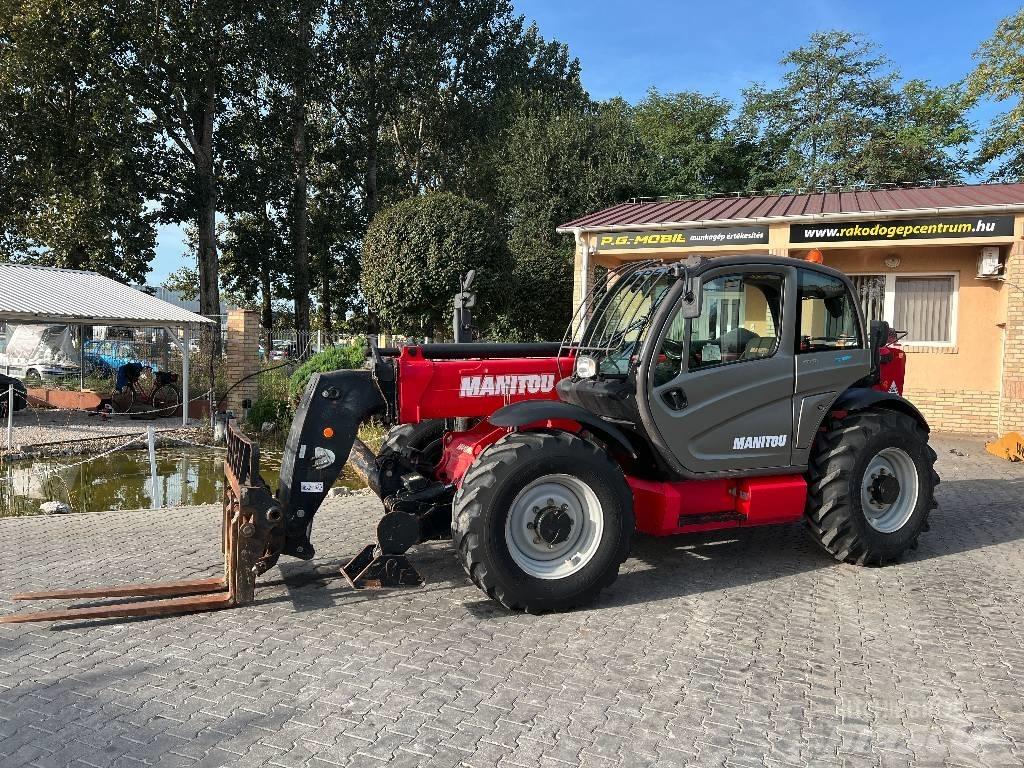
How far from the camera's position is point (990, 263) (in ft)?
42.2

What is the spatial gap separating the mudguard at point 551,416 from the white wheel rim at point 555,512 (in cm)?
39

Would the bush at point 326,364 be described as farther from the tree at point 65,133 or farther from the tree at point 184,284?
the tree at point 184,284

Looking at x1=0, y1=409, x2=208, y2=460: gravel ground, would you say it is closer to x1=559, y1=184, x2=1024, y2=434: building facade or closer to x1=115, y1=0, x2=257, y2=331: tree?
x1=559, y1=184, x2=1024, y2=434: building facade

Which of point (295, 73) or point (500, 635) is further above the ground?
point (295, 73)

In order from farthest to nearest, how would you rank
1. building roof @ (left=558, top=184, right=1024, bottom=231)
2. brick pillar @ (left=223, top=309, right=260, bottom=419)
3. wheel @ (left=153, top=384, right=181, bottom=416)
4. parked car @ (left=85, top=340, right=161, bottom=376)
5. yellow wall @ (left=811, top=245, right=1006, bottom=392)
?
1. parked car @ (left=85, top=340, right=161, bottom=376)
2. wheel @ (left=153, top=384, right=181, bottom=416)
3. brick pillar @ (left=223, top=309, right=260, bottom=419)
4. yellow wall @ (left=811, top=245, right=1006, bottom=392)
5. building roof @ (left=558, top=184, right=1024, bottom=231)

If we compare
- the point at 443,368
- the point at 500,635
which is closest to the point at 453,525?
the point at 500,635

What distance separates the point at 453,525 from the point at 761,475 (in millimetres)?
2337

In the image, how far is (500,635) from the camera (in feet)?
15.1

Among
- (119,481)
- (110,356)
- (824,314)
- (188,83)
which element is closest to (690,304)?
(824,314)

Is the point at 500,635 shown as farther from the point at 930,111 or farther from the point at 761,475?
the point at 930,111

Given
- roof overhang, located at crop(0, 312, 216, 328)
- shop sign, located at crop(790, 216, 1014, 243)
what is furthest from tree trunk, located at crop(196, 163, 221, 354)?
shop sign, located at crop(790, 216, 1014, 243)

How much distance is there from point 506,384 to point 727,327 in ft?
5.27

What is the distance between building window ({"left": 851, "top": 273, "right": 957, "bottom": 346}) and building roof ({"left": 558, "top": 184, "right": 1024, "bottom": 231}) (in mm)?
1346

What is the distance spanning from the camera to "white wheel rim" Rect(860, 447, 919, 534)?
5.93 m
